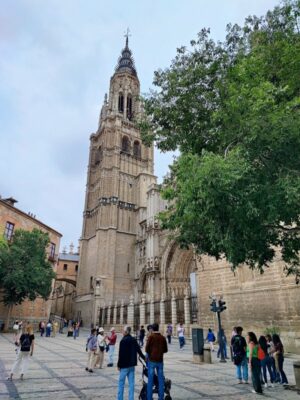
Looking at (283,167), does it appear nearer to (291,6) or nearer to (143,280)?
(291,6)

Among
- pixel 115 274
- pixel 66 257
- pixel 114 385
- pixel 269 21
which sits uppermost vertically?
pixel 66 257

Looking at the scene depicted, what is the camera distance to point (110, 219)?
127 feet

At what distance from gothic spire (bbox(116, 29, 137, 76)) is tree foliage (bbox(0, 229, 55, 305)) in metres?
38.1

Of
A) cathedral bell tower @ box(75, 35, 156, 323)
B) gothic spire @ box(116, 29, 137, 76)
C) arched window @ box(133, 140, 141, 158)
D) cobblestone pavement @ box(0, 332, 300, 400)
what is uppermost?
gothic spire @ box(116, 29, 137, 76)

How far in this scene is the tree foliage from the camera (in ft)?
79.6

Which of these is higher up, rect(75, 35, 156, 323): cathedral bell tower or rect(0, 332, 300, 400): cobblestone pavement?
rect(75, 35, 156, 323): cathedral bell tower

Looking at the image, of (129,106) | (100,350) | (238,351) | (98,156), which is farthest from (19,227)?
(129,106)

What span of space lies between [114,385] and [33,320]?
89.4 ft

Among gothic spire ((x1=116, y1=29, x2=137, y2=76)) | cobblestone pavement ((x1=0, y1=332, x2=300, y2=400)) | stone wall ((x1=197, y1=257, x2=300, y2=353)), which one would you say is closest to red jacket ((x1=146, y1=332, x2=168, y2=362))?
cobblestone pavement ((x1=0, y1=332, x2=300, y2=400))

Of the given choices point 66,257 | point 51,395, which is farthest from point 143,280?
point 51,395

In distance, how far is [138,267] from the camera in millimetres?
37125

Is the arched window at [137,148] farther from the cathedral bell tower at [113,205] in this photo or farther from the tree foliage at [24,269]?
the tree foliage at [24,269]

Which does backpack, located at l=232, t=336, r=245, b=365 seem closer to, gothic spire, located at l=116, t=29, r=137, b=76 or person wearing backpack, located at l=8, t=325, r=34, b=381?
person wearing backpack, located at l=8, t=325, r=34, b=381

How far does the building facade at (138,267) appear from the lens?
17500mm
